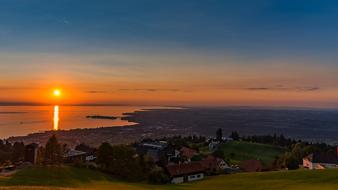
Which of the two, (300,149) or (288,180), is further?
(300,149)

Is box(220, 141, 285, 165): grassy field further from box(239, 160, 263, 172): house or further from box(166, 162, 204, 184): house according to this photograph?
box(166, 162, 204, 184): house

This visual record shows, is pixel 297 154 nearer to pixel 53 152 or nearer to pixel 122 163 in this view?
pixel 122 163

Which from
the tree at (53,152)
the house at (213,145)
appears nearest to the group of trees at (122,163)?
the tree at (53,152)

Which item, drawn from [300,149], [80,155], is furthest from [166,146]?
[300,149]

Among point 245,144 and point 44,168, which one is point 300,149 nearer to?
point 245,144

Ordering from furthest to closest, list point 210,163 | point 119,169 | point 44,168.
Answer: point 210,163 < point 119,169 < point 44,168

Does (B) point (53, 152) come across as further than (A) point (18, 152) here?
No

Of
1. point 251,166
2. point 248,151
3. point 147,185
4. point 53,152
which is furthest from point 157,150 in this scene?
point 147,185

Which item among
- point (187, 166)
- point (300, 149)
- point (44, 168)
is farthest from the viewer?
point (300, 149)

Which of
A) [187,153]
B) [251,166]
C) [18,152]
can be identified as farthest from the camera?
[187,153]
